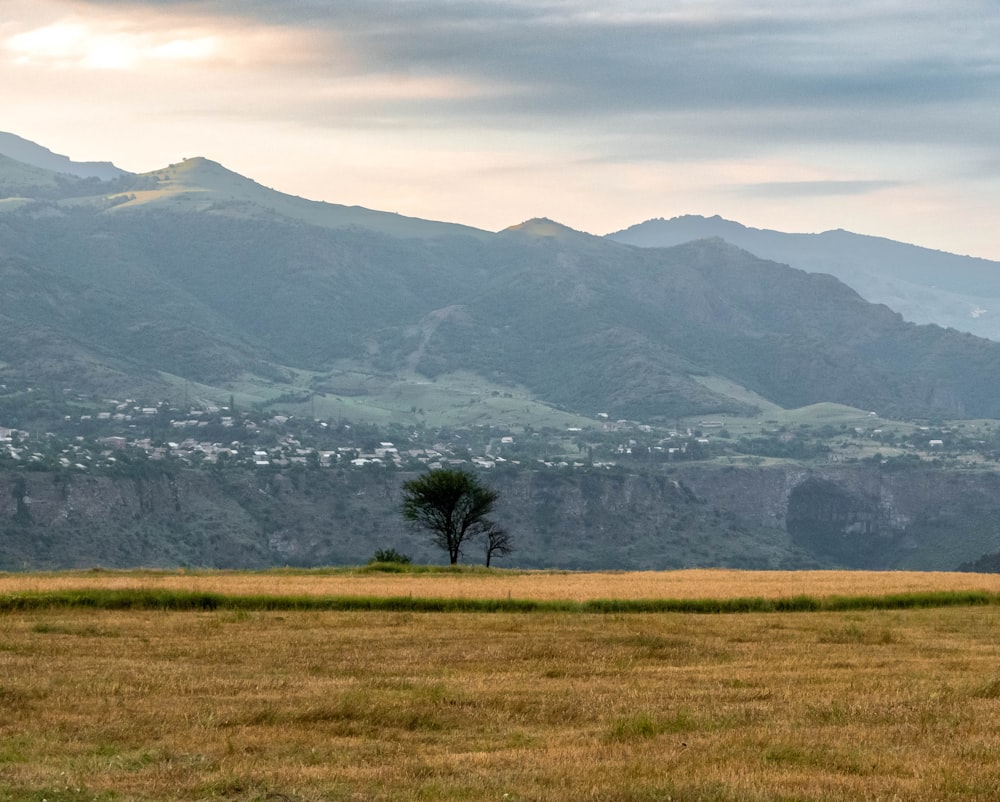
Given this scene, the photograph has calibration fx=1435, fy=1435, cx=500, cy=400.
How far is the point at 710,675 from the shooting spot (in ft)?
88.1

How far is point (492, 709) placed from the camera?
22.9 meters

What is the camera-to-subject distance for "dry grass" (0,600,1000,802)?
58.4 ft

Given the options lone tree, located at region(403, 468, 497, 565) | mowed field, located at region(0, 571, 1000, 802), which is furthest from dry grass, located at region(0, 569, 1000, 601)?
lone tree, located at region(403, 468, 497, 565)

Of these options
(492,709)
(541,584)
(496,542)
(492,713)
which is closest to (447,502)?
(496,542)

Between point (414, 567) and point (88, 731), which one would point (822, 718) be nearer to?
point (88, 731)

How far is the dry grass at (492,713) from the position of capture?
17.8 meters

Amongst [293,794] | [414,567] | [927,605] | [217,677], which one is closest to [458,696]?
[217,677]

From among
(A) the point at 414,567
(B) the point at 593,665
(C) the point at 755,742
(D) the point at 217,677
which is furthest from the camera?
(A) the point at 414,567

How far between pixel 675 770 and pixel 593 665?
961 cm

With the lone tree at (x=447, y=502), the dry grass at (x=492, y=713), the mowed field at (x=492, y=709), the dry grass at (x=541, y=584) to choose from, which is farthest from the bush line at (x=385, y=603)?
the lone tree at (x=447, y=502)

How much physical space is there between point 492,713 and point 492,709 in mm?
281

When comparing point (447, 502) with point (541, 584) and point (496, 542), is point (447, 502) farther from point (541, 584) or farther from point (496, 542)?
point (541, 584)

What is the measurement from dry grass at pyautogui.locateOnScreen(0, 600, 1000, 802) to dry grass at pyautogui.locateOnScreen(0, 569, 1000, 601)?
9420 millimetres

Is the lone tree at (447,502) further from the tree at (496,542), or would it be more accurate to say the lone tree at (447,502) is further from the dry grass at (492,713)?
the dry grass at (492,713)
